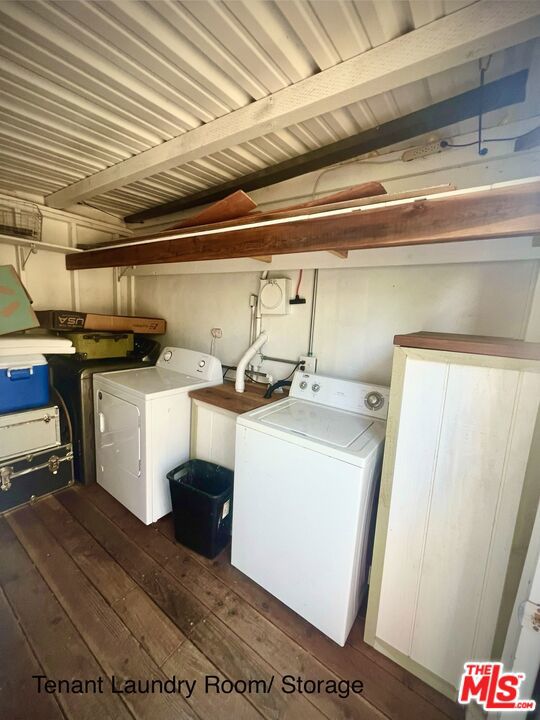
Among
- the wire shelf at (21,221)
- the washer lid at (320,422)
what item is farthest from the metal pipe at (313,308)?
the wire shelf at (21,221)

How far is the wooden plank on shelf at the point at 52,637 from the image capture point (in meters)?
1.04

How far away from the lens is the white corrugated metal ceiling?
0.91 meters

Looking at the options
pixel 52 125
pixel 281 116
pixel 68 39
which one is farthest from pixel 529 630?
pixel 52 125

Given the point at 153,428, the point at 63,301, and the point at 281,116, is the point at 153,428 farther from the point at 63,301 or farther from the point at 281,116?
the point at 63,301

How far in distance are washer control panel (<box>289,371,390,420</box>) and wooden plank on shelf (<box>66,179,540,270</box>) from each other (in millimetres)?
796

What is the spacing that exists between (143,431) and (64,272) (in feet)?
6.74

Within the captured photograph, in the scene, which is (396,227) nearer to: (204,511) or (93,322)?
(204,511)

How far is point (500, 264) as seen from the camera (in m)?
1.38

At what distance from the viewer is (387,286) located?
1.70m

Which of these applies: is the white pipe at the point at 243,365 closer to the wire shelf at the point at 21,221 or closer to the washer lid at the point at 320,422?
the washer lid at the point at 320,422

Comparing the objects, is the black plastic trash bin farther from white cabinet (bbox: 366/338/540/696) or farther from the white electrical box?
the white electrical box

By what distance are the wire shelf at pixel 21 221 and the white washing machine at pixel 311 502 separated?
258 centimetres

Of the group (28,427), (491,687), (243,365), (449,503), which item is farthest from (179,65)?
(491,687)

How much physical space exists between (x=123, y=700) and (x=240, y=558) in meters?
0.66
